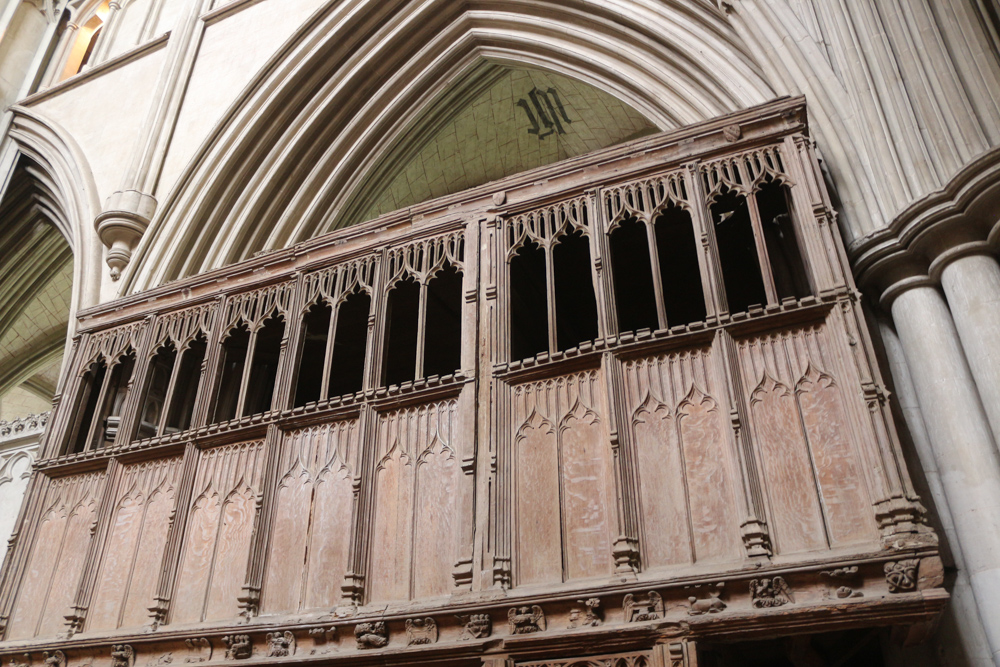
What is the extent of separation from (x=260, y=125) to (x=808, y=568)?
759 cm

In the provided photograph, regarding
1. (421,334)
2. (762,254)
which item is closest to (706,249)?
(762,254)

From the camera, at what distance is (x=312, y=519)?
516cm

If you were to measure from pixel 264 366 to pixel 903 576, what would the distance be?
5322 millimetres

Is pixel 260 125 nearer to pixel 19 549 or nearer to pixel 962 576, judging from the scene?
pixel 19 549

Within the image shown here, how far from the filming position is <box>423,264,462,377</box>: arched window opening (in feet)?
21.9

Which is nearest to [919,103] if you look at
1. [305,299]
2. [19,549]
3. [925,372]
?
[925,372]

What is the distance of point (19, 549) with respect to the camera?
6047 mm

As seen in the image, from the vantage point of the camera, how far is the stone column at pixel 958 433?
3.88 meters

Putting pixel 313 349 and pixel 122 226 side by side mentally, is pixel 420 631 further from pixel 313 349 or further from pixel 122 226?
pixel 122 226

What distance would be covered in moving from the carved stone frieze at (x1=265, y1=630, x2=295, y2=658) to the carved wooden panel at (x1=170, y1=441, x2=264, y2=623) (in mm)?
406

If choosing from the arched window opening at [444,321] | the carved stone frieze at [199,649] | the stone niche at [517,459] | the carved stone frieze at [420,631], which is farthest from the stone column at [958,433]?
the carved stone frieze at [199,649]

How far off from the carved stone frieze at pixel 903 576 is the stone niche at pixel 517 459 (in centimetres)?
1

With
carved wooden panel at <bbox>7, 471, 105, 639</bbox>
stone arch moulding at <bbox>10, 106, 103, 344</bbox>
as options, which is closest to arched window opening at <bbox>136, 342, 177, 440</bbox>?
carved wooden panel at <bbox>7, 471, 105, 639</bbox>

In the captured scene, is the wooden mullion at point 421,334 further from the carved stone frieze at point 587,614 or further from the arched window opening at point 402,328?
the carved stone frieze at point 587,614
